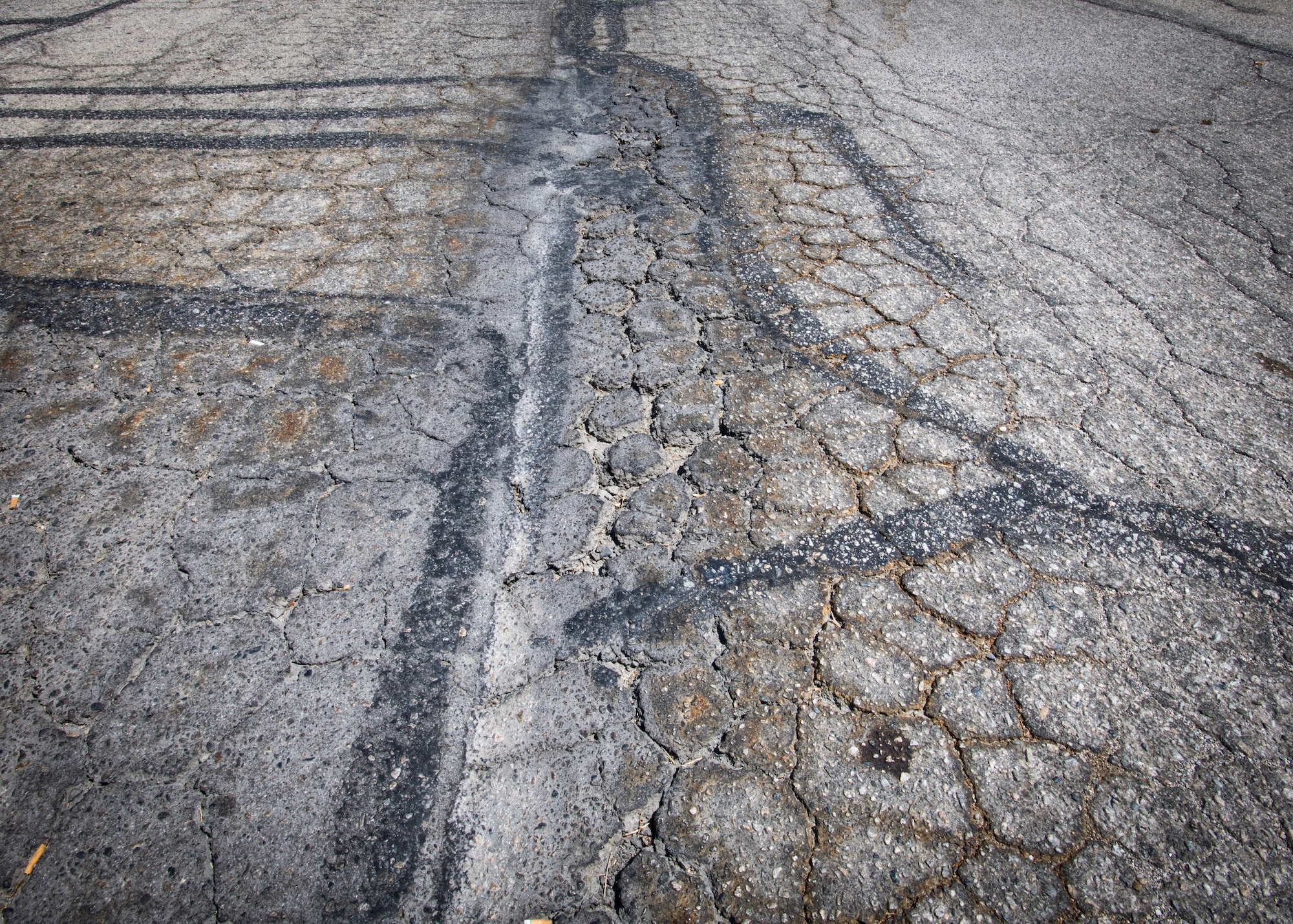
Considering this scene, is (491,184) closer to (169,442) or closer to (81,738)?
(169,442)

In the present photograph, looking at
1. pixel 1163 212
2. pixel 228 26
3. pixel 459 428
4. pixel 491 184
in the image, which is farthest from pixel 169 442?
pixel 228 26

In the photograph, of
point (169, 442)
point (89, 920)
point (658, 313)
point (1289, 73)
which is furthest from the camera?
point (1289, 73)

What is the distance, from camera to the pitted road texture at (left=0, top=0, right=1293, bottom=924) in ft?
4.18

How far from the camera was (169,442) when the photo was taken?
199 centimetres

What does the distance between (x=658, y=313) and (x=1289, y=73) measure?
4646mm

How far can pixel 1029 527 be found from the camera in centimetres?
181

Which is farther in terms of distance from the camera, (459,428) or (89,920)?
(459,428)

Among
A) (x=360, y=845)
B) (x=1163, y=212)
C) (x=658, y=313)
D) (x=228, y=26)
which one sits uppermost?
(x=228, y=26)

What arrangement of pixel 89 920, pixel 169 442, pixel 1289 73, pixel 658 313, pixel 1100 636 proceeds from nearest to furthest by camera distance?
1. pixel 89 920
2. pixel 1100 636
3. pixel 169 442
4. pixel 658 313
5. pixel 1289 73

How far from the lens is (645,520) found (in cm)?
183

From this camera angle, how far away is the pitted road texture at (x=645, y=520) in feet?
4.18

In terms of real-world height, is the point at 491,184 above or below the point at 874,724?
above

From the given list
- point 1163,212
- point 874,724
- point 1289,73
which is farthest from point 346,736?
point 1289,73

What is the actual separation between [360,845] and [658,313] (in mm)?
1863
